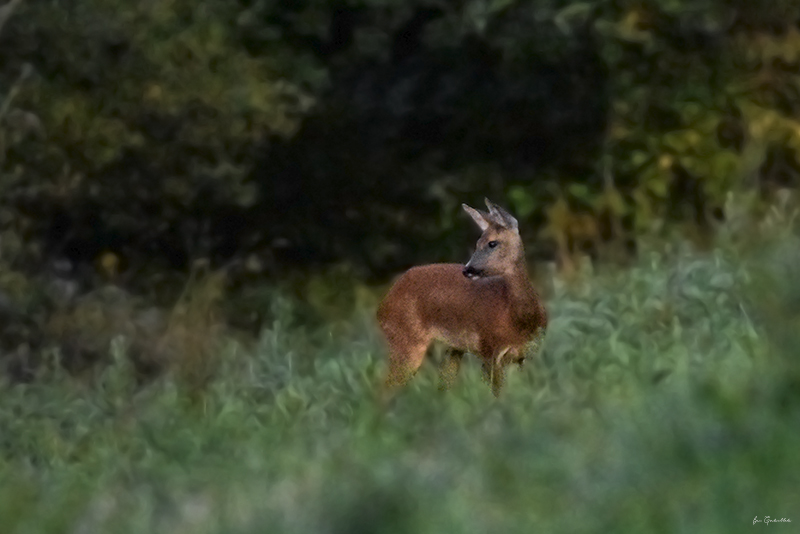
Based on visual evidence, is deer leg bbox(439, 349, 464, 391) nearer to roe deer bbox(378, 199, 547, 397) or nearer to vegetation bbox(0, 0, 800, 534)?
roe deer bbox(378, 199, 547, 397)

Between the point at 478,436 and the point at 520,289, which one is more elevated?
the point at 478,436

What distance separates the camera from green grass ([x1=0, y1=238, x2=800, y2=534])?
412 centimetres

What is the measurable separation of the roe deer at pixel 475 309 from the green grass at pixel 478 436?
136mm

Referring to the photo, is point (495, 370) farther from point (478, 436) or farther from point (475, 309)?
point (478, 436)

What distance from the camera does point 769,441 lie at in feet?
14.2

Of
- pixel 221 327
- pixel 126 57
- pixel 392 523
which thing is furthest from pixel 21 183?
pixel 392 523

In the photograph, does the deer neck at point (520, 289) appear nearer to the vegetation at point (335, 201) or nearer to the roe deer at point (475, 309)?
the roe deer at point (475, 309)

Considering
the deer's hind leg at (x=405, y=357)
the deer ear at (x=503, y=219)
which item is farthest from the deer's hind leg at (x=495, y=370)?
the deer ear at (x=503, y=219)

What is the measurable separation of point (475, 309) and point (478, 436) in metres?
1.38

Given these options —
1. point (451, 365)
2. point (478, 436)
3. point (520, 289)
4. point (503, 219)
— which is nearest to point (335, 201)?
point (451, 365)

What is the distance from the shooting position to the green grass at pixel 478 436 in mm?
4121

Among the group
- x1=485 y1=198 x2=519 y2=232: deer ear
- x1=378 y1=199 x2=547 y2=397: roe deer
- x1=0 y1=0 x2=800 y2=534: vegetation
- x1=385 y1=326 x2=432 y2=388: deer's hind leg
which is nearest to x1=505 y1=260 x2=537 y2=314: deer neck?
x1=378 y1=199 x2=547 y2=397: roe deer

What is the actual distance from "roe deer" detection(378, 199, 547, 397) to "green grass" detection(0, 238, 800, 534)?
136mm

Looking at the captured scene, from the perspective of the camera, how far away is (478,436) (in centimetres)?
492
